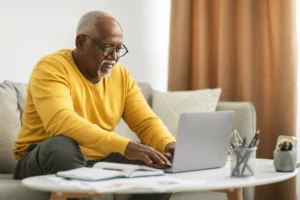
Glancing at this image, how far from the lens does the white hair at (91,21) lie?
2352mm

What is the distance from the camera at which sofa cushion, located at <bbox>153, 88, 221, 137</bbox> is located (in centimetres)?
327

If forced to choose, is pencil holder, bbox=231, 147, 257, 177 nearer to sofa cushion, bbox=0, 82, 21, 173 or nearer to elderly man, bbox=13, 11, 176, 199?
elderly man, bbox=13, 11, 176, 199

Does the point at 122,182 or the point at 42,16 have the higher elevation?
the point at 42,16

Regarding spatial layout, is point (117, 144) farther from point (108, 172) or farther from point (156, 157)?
point (108, 172)

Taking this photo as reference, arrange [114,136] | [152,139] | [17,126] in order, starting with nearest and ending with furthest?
[114,136] < [152,139] < [17,126]

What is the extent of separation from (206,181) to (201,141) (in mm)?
235

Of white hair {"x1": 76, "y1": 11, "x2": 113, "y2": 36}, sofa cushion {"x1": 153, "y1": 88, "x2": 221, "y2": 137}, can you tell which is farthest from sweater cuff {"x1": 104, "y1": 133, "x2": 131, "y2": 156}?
sofa cushion {"x1": 153, "y1": 88, "x2": 221, "y2": 137}

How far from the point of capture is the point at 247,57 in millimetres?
3600

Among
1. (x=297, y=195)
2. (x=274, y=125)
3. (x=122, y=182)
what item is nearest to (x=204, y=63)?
(x=274, y=125)

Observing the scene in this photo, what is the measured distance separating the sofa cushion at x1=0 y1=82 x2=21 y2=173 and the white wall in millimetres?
503

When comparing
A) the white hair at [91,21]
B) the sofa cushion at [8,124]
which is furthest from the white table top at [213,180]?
the sofa cushion at [8,124]

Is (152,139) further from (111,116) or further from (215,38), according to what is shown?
(215,38)

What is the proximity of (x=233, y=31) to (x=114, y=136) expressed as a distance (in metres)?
1.95

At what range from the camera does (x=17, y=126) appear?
2.68 meters
